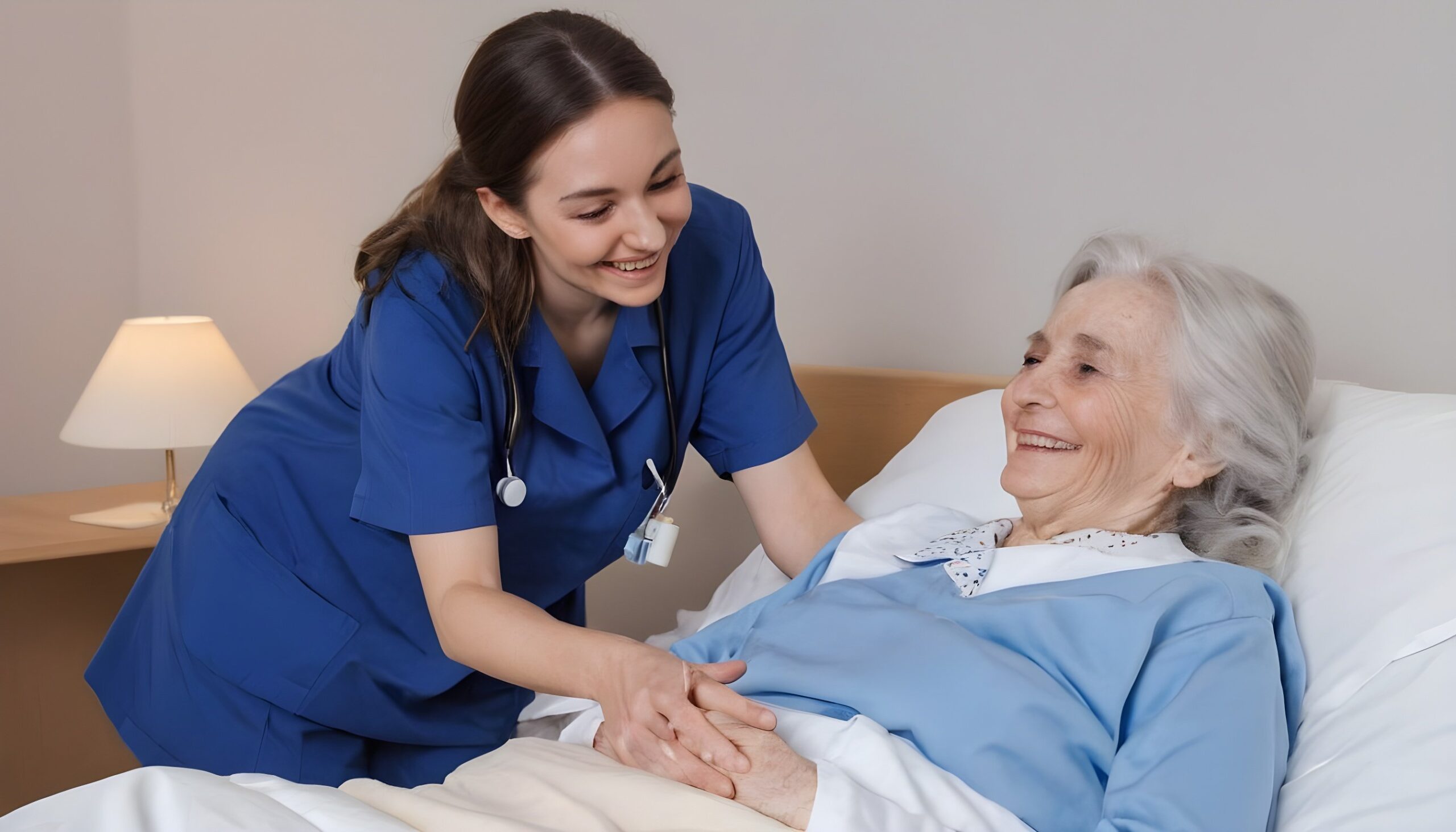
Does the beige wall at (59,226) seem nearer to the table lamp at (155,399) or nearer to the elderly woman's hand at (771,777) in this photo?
the table lamp at (155,399)

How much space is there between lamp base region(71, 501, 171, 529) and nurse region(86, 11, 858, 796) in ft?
2.89

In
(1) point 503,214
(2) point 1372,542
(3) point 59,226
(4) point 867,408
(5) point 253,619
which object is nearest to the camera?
(2) point 1372,542

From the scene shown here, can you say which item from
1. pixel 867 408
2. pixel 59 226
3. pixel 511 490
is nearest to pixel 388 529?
pixel 511 490

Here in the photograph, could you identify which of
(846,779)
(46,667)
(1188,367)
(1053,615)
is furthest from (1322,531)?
(46,667)

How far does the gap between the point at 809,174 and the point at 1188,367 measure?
1.09 meters

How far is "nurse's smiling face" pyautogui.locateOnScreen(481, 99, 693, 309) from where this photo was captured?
118 cm

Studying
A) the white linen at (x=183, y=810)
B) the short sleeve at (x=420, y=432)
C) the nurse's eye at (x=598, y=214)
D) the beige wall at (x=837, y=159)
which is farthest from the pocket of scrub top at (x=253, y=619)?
the beige wall at (x=837, y=159)

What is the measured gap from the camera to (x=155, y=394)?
94.3 inches

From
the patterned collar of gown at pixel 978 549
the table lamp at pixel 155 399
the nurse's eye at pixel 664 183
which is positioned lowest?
the table lamp at pixel 155 399

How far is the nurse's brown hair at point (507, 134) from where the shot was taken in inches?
46.3

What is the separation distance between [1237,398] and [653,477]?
69 cm

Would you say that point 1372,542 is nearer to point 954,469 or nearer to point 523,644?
point 954,469

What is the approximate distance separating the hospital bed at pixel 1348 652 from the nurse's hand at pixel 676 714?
0.06 m

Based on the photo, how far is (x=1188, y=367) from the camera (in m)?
1.23
